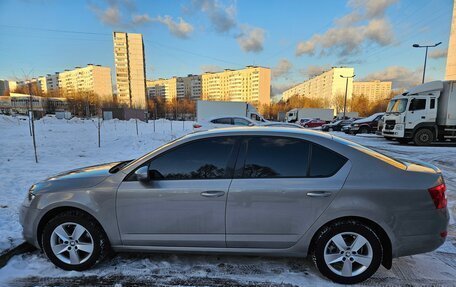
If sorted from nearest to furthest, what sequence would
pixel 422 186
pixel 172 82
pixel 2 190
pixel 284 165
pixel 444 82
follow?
pixel 422 186 < pixel 284 165 < pixel 2 190 < pixel 444 82 < pixel 172 82

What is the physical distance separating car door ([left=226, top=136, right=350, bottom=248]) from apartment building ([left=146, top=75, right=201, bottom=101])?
118429 millimetres

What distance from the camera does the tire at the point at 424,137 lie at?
1463 centimetres

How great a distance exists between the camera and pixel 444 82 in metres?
14.4

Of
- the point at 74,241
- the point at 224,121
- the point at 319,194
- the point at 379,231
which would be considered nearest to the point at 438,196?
the point at 379,231

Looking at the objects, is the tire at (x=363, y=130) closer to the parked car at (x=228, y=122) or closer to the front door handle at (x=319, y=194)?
the parked car at (x=228, y=122)

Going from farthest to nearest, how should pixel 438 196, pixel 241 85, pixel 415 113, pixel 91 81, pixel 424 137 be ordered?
1. pixel 241 85
2. pixel 91 81
3. pixel 424 137
4. pixel 415 113
5. pixel 438 196

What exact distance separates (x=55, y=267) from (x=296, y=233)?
9.26 feet

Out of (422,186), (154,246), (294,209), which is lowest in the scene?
(154,246)

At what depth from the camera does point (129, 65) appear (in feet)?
255

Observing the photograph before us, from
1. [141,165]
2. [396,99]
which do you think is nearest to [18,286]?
[141,165]

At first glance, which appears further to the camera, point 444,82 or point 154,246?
point 444,82

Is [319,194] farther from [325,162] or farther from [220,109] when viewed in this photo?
[220,109]

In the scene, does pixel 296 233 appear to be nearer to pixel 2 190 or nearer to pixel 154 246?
pixel 154 246

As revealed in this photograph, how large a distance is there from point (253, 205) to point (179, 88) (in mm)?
127404
